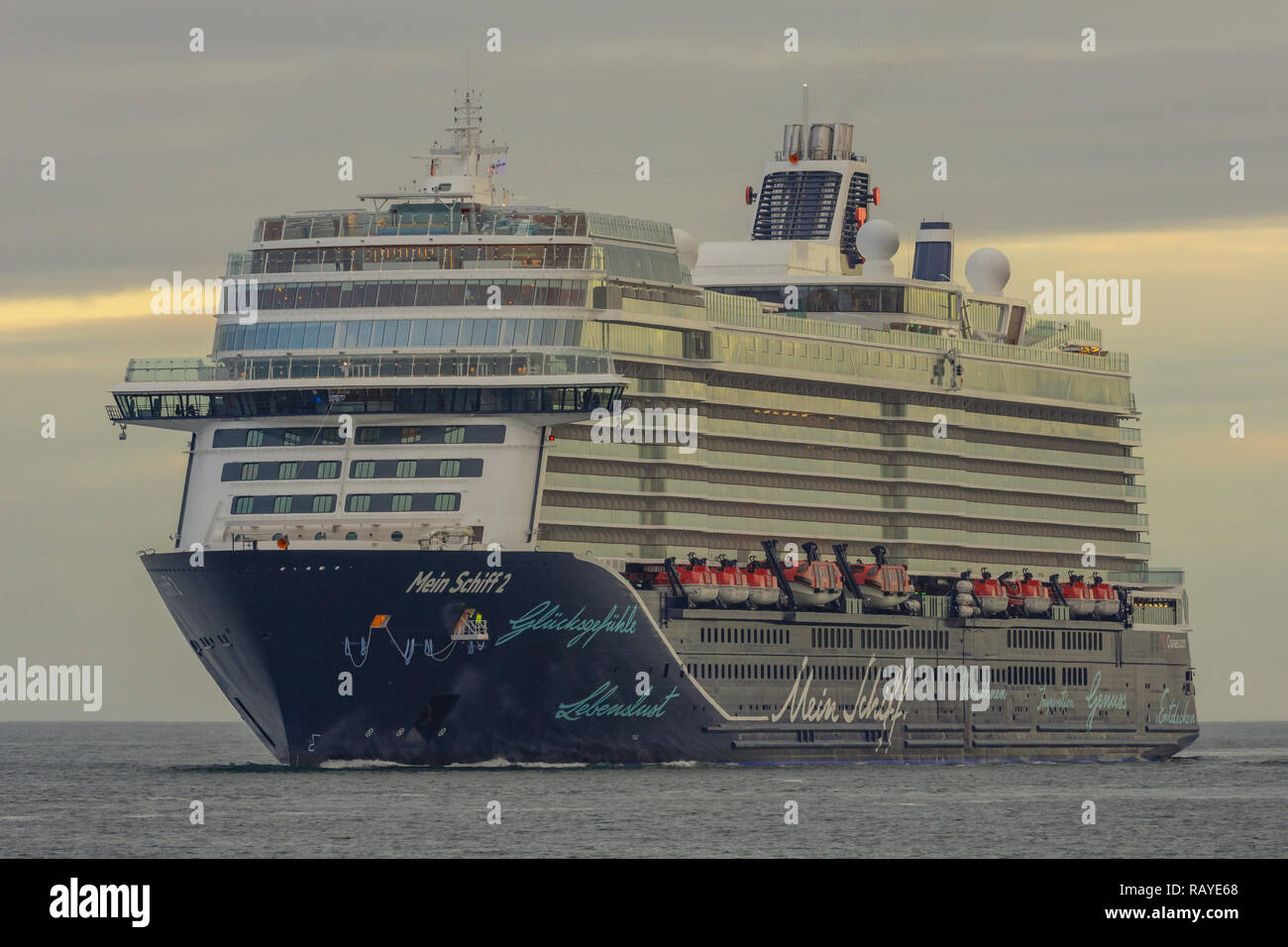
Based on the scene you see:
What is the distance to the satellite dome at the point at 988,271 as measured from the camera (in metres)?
107

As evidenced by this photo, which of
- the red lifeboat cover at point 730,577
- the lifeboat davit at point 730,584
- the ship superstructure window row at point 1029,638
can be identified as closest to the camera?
the lifeboat davit at point 730,584

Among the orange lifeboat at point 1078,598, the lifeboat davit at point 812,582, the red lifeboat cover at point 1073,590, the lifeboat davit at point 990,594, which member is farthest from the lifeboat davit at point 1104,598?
the lifeboat davit at point 812,582

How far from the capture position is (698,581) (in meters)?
80.8

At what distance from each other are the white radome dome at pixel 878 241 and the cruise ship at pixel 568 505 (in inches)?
114

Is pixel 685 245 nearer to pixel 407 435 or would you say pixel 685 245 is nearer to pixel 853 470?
pixel 853 470

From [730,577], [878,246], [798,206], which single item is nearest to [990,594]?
[878,246]

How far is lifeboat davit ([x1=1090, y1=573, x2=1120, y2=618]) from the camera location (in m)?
103

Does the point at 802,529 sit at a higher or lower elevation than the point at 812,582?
higher

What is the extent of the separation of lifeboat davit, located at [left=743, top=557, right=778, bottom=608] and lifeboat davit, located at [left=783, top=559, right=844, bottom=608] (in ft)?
5.30

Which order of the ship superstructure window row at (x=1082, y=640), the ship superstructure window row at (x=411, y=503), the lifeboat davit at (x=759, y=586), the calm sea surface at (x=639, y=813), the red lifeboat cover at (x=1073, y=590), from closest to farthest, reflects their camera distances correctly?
the calm sea surface at (x=639, y=813), the ship superstructure window row at (x=411, y=503), the lifeboat davit at (x=759, y=586), the ship superstructure window row at (x=1082, y=640), the red lifeboat cover at (x=1073, y=590)

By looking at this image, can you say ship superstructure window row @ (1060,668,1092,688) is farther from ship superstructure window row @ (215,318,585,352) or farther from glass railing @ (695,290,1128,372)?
ship superstructure window row @ (215,318,585,352)

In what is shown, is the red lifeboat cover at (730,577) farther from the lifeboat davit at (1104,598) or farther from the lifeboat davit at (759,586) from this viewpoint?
the lifeboat davit at (1104,598)

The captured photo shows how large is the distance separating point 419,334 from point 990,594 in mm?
29200
